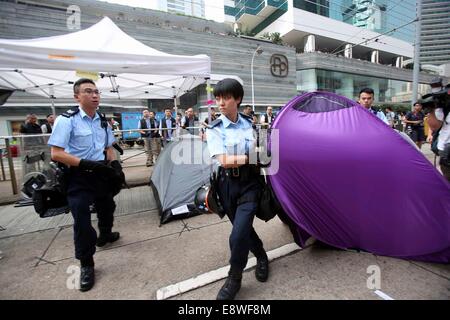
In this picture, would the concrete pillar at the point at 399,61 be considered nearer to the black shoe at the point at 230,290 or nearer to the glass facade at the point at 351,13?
the glass facade at the point at 351,13

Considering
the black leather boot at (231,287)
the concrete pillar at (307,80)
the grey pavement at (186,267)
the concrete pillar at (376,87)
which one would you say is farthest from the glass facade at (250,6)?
the black leather boot at (231,287)

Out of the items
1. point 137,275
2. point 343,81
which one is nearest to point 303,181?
point 137,275

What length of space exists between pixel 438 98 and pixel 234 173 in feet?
8.07

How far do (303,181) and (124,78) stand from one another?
535cm

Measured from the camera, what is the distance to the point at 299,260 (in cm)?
255

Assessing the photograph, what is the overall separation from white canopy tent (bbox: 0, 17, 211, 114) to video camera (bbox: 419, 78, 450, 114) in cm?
326

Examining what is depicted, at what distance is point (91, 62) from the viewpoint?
3658 mm

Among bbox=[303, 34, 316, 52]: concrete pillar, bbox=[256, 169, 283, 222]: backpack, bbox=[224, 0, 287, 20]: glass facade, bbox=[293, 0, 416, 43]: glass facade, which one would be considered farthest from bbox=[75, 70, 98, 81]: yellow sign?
bbox=[224, 0, 287, 20]: glass facade

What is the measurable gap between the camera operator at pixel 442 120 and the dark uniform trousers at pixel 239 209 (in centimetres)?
227

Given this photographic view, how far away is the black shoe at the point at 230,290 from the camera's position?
1.97 meters

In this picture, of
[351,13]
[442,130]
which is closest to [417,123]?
[442,130]

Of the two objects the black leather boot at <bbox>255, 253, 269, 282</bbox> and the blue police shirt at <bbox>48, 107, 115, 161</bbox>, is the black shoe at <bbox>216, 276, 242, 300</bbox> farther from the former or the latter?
the blue police shirt at <bbox>48, 107, 115, 161</bbox>

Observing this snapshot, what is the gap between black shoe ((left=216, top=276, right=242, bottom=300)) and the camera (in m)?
1.97
